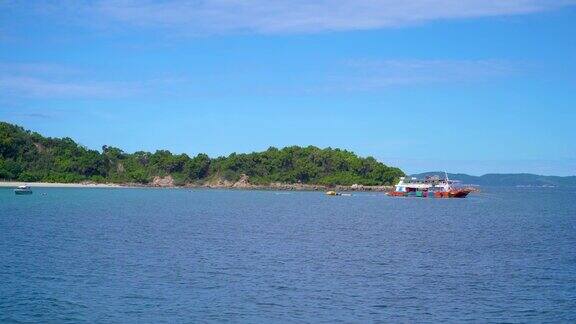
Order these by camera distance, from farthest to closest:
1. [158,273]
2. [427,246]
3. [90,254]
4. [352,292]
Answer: [427,246] → [90,254] → [158,273] → [352,292]

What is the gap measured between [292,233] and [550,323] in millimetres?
34092

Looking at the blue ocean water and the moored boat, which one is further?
the moored boat

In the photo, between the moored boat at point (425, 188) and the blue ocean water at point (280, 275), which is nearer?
the blue ocean water at point (280, 275)

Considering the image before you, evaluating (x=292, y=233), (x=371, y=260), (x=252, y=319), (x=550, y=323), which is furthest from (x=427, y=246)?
(x=252, y=319)

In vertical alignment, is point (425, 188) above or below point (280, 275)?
above

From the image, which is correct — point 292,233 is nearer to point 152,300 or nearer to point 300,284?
point 300,284

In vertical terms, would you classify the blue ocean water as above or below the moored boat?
below

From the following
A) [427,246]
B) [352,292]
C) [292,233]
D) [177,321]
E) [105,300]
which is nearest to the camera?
[177,321]

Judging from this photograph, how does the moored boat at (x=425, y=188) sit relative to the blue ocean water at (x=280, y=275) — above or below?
above

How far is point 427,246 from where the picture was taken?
49.1 metres

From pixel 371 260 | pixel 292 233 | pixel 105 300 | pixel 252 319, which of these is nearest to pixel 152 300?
pixel 105 300

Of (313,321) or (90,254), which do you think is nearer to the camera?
(313,321)

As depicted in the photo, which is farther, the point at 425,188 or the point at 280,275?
the point at 425,188

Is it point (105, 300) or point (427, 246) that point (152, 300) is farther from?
point (427, 246)
